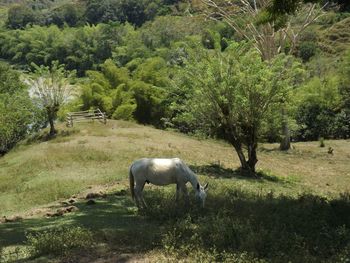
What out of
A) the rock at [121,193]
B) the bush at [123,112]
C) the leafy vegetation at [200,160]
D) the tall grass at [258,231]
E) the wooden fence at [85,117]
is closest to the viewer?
the tall grass at [258,231]

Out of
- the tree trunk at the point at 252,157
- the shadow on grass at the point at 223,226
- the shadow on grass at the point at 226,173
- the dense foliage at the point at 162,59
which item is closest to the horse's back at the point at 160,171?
the shadow on grass at the point at 223,226

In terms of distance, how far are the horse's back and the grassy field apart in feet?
2.13

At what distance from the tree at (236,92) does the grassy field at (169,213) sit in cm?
221

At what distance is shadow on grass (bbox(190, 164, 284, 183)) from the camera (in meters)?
22.9

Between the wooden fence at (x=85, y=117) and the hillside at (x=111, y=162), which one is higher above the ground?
the wooden fence at (x=85, y=117)

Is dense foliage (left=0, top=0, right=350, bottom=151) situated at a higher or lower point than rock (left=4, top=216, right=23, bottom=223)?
higher

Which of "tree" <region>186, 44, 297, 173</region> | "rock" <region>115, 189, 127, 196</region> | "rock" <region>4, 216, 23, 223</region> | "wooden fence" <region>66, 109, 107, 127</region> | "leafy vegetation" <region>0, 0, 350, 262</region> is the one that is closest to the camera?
"leafy vegetation" <region>0, 0, 350, 262</region>

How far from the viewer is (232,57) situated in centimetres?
2411

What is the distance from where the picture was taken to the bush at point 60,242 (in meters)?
9.29

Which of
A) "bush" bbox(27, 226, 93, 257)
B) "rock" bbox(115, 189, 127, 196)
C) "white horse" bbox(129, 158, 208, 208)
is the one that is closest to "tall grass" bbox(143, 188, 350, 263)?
"white horse" bbox(129, 158, 208, 208)

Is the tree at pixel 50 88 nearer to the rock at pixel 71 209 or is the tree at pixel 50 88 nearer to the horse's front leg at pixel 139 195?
the rock at pixel 71 209

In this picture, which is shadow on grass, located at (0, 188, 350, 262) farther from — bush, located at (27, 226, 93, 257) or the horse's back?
the horse's back

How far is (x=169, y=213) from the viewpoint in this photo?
11.9 metres

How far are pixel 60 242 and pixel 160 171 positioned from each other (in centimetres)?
480
